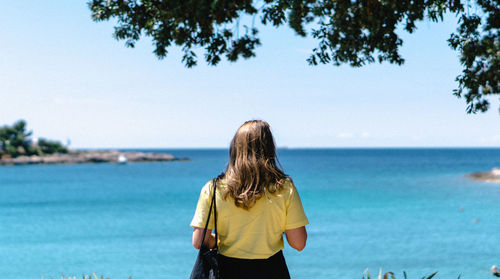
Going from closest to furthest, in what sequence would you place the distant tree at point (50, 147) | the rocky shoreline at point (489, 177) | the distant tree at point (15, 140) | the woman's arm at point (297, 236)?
the woman's arm at point (297, 236), the rocky shoreline at point (489, 177), the distant tree at point (15, 140), the distant tree at point (50, 147)

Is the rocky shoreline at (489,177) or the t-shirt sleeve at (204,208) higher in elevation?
the t-shirt sleeve at (204,208)

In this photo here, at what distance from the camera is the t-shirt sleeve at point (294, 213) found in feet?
8.54

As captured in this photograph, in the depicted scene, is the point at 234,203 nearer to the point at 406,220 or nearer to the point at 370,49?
the point at 370,49

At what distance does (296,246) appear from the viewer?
272 centimetres

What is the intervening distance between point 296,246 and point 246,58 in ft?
12.0

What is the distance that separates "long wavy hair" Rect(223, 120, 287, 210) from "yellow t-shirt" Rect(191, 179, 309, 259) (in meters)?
0.05

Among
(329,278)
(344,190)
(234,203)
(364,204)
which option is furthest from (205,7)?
(344,190)

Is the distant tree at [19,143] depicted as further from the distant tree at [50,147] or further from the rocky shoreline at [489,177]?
the rocky shoreline at [489,177]

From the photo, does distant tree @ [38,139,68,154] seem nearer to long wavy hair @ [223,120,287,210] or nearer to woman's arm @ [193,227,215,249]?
woman's arm @ [193,227,215,249]

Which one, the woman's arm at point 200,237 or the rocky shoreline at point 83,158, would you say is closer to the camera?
the woman's arm at point 200,237

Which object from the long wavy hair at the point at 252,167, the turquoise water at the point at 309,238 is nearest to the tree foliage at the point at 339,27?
the long wavy hair at the point at 252,167

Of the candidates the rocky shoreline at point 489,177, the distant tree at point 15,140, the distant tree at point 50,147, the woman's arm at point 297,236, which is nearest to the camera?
the woman's arm at point 297,236

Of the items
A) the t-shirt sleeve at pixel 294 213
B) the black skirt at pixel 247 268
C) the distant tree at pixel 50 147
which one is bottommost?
the distant tree at pixel 50 147

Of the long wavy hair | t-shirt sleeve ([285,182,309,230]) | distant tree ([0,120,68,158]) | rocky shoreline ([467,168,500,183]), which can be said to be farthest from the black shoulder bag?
distant tree ([0,120,68,158])
